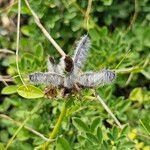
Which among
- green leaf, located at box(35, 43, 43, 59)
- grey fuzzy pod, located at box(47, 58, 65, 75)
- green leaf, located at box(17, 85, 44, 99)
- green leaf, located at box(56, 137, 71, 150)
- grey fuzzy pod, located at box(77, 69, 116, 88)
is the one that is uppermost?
grey fuzzy pod, located at box(47, 58, 65, 75)

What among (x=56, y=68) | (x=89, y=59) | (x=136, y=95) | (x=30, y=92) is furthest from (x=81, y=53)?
(x=136, y=95)

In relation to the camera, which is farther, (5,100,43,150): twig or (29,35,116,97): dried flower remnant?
(5,100,43,150): twig

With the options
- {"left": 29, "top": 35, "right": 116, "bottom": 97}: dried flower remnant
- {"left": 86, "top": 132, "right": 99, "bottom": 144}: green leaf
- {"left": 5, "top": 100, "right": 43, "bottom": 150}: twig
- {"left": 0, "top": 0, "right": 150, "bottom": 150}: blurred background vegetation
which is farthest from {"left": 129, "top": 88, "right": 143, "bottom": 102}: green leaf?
{"left": 29, "top": 35, "right": 116, "bottom": 97}: dried flower remnant

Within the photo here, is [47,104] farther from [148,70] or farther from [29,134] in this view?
[148,70]

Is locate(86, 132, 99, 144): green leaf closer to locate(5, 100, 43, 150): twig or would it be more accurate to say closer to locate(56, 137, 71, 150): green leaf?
locate(56, 137, 71, 150): green leaf

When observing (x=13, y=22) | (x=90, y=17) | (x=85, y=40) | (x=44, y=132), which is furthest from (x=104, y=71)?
(x=13, y=22)

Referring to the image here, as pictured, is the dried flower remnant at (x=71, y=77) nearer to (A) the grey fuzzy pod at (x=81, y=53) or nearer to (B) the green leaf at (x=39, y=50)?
(A) the grey fuzzy pod at (x=81, y=53)

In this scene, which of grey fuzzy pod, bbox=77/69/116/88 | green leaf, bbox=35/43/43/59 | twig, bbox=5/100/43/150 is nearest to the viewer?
grey fuzzy pod, bbox=77/69/116/88

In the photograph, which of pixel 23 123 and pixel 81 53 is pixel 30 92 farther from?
pixel 23 123
